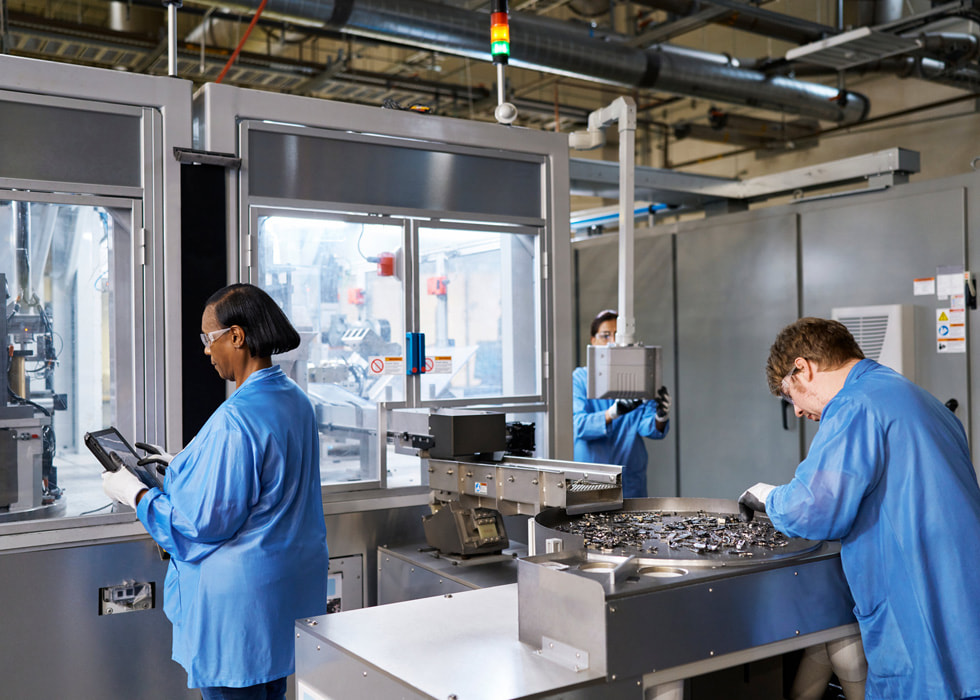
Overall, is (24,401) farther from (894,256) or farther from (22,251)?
(894,256)

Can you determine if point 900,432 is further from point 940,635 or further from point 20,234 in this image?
point 20,234

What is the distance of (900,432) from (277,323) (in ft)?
4.14

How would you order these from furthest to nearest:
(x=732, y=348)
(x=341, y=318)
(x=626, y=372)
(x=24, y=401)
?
(x=732, y=348), (x=341, y=318), (x=24, y=401), (x=626, y=372)

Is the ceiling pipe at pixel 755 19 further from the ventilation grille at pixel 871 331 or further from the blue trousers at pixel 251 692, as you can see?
the blue trousers at pixel 251 692

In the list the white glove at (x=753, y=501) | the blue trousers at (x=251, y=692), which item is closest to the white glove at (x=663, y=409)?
the white glove at (x=753, y=501)

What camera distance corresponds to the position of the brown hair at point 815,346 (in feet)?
5.37

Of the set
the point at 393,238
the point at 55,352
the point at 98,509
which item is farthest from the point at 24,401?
the point at 393,238

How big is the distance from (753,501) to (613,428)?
166 cm

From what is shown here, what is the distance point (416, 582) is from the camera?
8.05ft

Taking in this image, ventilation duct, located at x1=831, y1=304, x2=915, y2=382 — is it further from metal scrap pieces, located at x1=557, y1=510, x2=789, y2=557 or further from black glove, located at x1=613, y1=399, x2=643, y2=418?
metal scrap pieces, located at x1=557, y1=510, x2=789, y2=557

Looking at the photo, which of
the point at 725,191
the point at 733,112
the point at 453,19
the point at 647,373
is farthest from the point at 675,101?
the point at 647,373

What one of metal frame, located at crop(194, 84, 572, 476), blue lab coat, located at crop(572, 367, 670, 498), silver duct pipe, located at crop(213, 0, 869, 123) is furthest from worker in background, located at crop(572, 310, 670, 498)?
silver duct pipe, located at crop(213, 0, 869, 123)

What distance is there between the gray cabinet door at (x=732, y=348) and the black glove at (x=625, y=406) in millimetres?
1173

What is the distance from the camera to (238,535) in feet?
5.73
